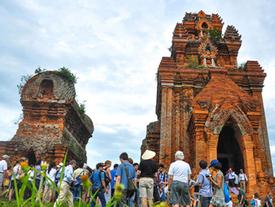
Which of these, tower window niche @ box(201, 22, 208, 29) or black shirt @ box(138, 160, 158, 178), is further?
tower window niche @ box(201, 22, 208, 29)

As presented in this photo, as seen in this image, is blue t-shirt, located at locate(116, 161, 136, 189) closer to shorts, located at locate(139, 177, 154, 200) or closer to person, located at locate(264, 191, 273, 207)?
shorts, located at locate(139, 177, 154, 200)

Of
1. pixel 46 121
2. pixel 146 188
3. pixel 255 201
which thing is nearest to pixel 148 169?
→ pixel 146 188

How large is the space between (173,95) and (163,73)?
48.7 inches

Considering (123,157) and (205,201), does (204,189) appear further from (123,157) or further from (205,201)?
(123,157)

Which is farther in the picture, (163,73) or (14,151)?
(163,73)

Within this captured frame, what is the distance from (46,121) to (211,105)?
7.00m

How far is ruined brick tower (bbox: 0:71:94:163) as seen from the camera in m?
12.0

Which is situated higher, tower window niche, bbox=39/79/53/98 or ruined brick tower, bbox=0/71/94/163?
tower window niche, bbox=39/79/53/98

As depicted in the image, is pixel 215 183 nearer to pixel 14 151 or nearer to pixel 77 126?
pixel 14 151

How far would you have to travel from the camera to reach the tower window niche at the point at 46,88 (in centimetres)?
1368

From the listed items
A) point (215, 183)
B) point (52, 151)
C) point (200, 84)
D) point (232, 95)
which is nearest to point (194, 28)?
point (200, 84)

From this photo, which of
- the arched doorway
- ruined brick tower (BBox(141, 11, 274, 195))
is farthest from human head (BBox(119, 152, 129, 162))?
the arched doorway

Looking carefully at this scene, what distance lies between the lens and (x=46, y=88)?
13.8 metres

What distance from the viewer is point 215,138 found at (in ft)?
38.7
